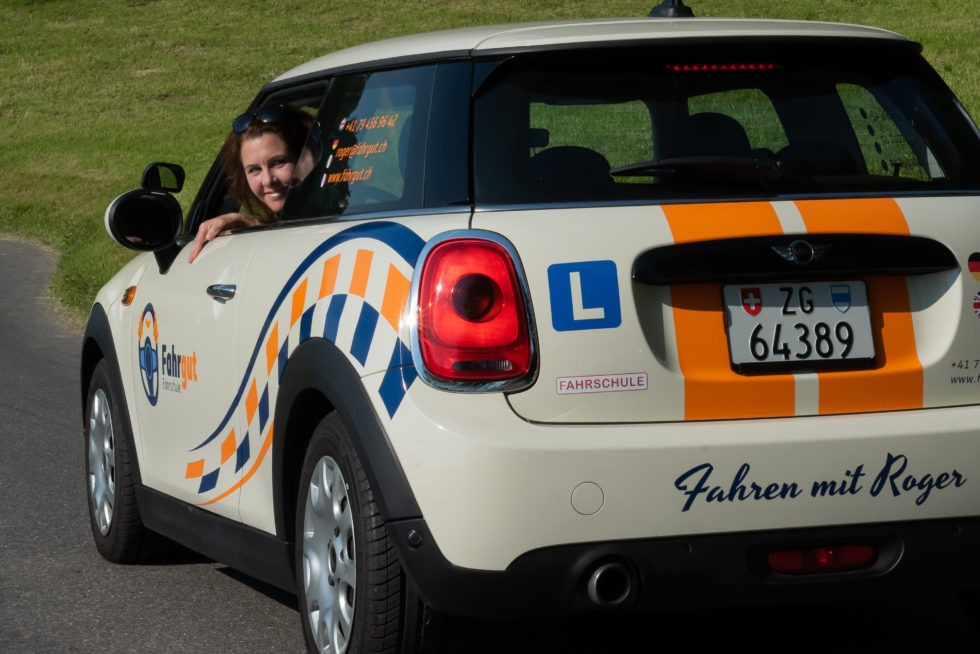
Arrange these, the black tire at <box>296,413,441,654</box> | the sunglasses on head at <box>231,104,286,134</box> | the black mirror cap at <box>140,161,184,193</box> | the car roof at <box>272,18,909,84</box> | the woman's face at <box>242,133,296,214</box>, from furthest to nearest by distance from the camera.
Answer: the black mirror cap at <box>140,161,184,193</box> < the woman's face at <box>242,133,296,214</box> < the sunglasses on head at <box>231,104,286,134</box> < the car roof at <box>272,18,909,84</box> < the black tire at <box>296,413,441,654</box>

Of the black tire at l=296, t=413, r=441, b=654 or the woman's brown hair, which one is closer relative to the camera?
the black tire at l=296, t=413, r=441, b=654

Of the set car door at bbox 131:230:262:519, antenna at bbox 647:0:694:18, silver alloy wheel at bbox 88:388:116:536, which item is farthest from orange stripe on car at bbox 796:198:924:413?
silver alloy wheel at bbox 88:388:116:536

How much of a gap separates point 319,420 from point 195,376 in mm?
921

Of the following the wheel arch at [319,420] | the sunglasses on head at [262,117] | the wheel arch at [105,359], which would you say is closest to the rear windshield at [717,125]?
the wheel arch at [319,420]

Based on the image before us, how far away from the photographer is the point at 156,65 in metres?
45.5

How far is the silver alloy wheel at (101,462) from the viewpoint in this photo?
6188 mm

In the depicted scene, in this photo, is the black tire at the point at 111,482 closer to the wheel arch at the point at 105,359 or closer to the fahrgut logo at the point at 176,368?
the wheel arch at the point at 105,359

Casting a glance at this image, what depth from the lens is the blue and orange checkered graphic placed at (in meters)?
3.85

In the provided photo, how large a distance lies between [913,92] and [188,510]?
8.16ft

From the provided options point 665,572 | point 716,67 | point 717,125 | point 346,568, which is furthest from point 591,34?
point 346,568

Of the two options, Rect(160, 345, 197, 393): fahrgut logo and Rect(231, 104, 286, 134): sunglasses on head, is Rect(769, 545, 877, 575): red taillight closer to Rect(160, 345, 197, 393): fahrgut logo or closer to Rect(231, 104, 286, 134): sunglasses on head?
Rect(160, 345, 197, 393): fahrgut logo

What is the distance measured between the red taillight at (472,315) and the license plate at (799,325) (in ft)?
1.57

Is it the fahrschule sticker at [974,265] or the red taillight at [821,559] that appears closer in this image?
the red taillight at [821,559]

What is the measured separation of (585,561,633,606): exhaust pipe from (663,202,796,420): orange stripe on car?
0.36 meters
